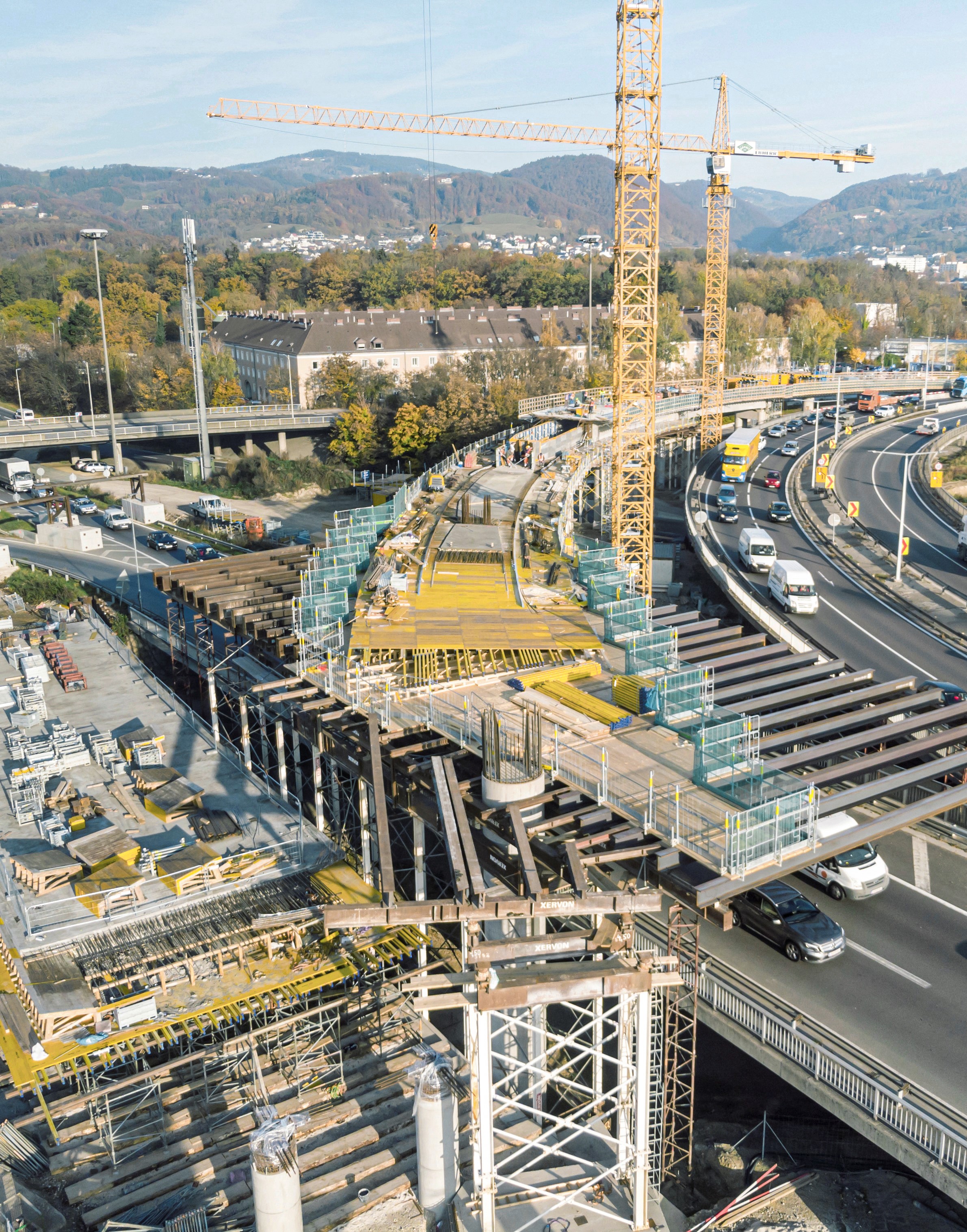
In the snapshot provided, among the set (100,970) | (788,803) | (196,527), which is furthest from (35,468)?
(788,803)

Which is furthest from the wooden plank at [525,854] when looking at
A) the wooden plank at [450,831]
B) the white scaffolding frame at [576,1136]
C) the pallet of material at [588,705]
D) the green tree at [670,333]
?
the green tree at [670,333]

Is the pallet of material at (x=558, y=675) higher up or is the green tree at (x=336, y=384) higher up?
the green tree at (x=336, y=384)

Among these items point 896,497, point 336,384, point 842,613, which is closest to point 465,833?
point 842,613

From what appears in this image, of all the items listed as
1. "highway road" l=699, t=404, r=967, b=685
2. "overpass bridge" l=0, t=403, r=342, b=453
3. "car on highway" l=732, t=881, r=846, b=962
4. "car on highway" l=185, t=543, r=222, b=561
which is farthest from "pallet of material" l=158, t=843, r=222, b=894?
"overpass bridge" l=0, t=403, r=342, b=453

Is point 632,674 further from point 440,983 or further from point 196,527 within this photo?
point 196,527

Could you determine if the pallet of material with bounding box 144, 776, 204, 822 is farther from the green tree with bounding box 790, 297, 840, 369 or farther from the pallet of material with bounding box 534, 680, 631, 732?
the green tree with bounding box 790, 297, 840, 369

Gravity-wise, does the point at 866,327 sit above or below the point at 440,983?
above

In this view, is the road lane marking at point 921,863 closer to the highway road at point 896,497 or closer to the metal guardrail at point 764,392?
the highway road at point 896,497
